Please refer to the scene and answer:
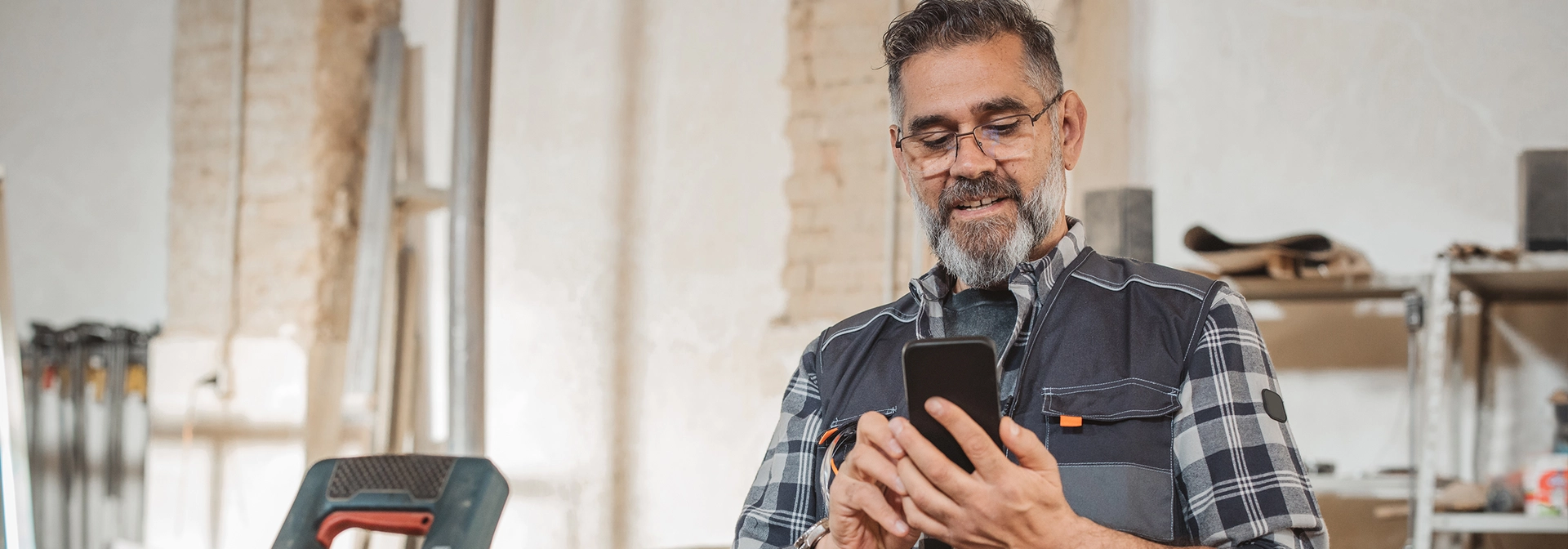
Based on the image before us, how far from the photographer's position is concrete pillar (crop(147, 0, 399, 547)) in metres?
3.84

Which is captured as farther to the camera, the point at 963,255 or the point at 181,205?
the point at 181,205

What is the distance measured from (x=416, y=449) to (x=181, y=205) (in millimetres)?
1291

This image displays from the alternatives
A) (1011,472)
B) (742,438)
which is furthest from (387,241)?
(1011,472)

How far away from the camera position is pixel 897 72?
128cm

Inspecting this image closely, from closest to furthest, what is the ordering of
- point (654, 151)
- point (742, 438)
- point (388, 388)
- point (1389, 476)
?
point (1389, 476) → point (742, 438) → point (654, 151) → point (388, 388)

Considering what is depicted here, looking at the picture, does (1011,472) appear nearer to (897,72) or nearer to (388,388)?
(897,72)

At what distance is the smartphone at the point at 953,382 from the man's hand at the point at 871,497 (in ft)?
0.13

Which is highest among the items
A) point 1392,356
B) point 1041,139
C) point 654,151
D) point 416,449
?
point 654,151

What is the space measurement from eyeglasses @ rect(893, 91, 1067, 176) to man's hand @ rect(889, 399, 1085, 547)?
1.35 ft

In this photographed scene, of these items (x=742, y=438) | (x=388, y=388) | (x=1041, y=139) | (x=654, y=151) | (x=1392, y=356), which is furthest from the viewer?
(x=388, y=388)

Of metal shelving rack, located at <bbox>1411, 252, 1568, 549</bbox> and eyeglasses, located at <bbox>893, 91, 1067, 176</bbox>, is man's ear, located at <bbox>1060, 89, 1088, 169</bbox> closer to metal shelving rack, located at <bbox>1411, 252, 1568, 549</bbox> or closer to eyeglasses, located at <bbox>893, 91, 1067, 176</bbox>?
eyeglasses, located at <bbox>893, 91, 1067, 176</bbox>

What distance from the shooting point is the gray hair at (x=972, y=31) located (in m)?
1.22

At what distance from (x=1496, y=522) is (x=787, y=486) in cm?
182

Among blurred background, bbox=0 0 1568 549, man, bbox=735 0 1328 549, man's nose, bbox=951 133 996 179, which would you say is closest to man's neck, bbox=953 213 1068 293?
man, bbox=735 0 1328 549
